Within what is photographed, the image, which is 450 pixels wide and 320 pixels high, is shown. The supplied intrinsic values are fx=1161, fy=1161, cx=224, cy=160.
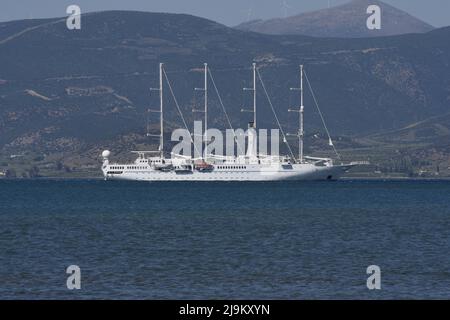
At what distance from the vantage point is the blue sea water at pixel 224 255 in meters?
50.8

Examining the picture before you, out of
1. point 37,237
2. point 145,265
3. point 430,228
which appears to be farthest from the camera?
point 430,228

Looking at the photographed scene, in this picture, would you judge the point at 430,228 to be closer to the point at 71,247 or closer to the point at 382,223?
the point at 382,223

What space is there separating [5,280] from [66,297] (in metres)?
7.06

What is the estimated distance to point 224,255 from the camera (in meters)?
68.8

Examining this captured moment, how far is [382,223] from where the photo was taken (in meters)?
104

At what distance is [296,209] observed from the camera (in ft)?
437

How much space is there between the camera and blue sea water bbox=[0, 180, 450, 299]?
167 feet
